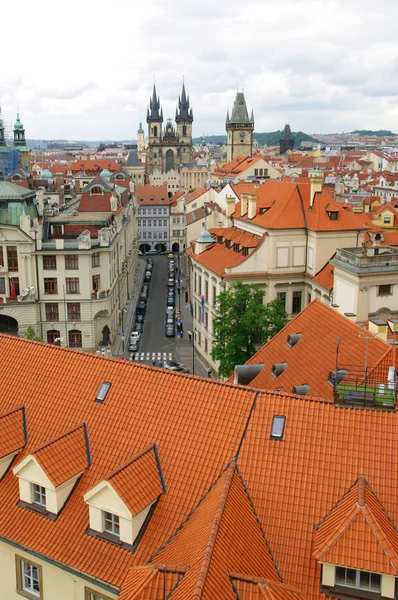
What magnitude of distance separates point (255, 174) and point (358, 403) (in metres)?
122

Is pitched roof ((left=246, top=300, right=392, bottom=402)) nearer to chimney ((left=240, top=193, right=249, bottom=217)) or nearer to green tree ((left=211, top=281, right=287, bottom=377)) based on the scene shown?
green tree ((left=211, top=281, right=287, bottom=377))

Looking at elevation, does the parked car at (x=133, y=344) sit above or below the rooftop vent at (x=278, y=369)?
below

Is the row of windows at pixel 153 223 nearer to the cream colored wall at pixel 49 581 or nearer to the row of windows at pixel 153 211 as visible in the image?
the row of windows at pixel 153 211

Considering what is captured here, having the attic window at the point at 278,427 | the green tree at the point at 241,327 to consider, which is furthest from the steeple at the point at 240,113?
the attic window at the point at 278,427

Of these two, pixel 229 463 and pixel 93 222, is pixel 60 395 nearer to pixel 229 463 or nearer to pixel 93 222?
pixel 229 463

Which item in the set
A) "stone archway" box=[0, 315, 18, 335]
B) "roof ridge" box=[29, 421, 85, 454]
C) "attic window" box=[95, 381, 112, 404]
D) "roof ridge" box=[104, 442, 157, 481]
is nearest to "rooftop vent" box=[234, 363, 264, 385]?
"attic window" box=[95, 381, 112, 404]

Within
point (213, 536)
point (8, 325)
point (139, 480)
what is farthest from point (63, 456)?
point (8, 325)

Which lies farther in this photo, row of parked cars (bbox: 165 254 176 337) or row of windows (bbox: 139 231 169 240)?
row of windows (bbox: 139 231 169 240)

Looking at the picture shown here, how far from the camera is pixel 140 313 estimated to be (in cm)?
8662

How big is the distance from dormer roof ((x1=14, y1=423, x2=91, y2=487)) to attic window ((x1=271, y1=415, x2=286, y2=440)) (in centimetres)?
605

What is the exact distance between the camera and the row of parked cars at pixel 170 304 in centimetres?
7696

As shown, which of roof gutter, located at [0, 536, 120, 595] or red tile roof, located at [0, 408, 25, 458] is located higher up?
red tile roof, located at [0, 408, 25, 458]

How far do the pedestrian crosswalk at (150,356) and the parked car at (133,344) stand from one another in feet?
3.01

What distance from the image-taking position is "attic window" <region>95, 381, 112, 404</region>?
21.7 metres
